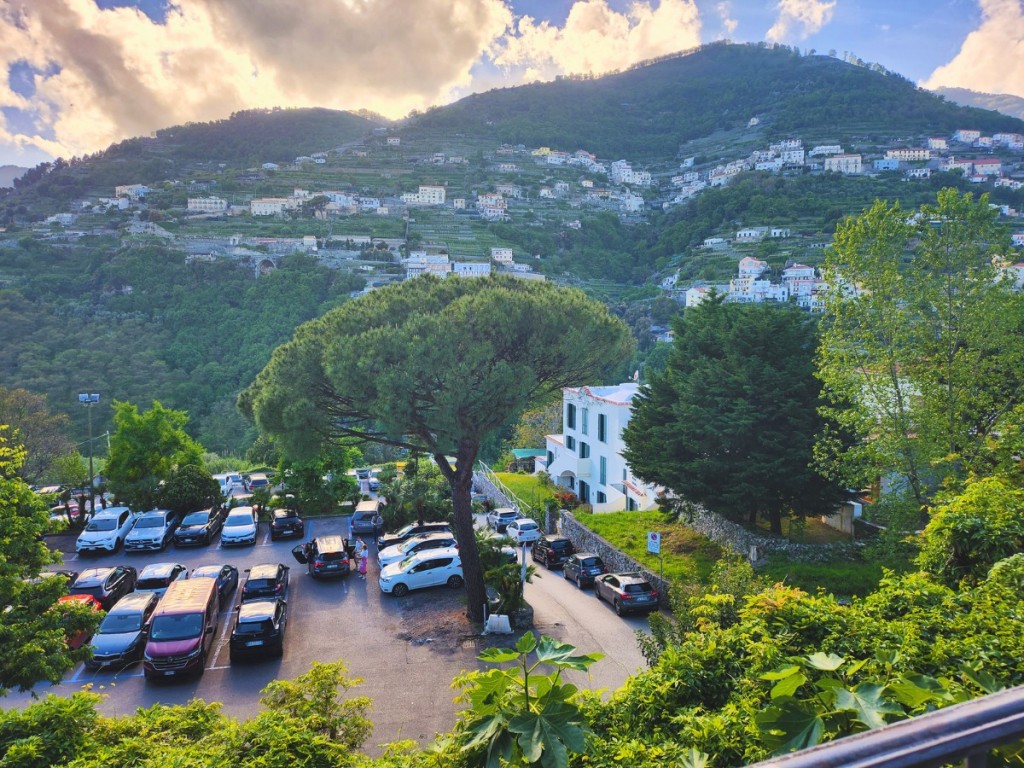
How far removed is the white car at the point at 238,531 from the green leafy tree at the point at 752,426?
1394 centimetres

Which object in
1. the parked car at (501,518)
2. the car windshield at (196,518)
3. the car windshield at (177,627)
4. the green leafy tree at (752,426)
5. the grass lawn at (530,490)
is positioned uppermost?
the green leafy tree at (752,426)

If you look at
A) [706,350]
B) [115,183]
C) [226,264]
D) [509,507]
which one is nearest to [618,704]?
[706,350]

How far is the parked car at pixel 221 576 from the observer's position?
15037 millimetres

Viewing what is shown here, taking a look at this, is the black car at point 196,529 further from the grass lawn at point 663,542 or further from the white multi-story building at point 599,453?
the white multi-story building at point 599,453

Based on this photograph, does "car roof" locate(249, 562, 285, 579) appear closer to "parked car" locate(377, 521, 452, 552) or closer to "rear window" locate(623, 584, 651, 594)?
"parked car" locate(377, 521, 452, 552)

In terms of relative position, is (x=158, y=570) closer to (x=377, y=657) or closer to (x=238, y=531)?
(x=238, y=531)

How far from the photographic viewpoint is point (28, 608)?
8.13 metres

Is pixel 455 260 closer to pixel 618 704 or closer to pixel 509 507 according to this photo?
pixel 509 507

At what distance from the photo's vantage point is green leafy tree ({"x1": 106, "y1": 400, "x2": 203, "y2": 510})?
900 inches

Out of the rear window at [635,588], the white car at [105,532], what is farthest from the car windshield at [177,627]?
the white car at [105,532]

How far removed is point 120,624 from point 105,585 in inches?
125

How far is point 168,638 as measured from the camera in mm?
11312

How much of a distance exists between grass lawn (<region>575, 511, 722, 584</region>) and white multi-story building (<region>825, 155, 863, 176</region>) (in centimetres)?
13189

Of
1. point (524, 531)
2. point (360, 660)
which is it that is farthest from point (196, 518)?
point (360, 660)
